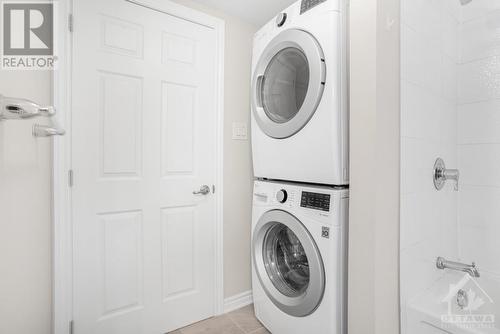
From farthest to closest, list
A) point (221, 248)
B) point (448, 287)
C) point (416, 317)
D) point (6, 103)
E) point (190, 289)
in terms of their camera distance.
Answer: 1. point (221, 248)
2. point (190, 289)
3. point (448, 287)
4. point (416, 317)
5. point (6, 103)

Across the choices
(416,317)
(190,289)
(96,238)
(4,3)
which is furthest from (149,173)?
(416,317)

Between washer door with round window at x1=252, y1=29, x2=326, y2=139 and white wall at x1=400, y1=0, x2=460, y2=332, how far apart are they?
40 cm

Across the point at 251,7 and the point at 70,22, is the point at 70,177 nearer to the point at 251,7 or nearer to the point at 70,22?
the point at 70,22

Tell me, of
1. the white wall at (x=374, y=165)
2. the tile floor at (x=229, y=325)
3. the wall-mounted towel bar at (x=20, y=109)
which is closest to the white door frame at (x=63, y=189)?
the wall-mounted towel bar at (x=20, y=109)

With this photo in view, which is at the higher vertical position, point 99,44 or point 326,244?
point 99,44

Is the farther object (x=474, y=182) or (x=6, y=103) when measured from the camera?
(x=474, y=182)

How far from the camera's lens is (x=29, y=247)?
1.29 metres

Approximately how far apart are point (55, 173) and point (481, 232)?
2.44 meters

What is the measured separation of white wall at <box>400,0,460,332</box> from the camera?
1214 mm

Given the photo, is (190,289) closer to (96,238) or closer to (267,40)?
(96,238)

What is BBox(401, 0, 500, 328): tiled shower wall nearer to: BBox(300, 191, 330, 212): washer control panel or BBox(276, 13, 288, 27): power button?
BBox(300, 191, 330, 212): washer control panel
